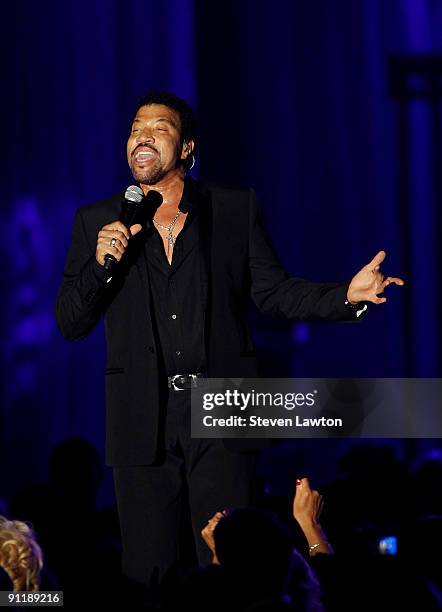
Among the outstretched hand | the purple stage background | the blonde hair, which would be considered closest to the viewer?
the blonde hair

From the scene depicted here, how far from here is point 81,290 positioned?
276cm

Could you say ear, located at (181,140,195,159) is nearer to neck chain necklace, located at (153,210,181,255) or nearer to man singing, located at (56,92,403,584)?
man singing, located at (56,92,403,584)

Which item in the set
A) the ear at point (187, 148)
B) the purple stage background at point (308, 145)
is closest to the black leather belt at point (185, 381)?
the ear at point (187, 148)

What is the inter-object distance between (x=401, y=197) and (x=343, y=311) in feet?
13.6

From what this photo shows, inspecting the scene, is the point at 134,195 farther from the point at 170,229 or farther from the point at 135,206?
the point at 170,229

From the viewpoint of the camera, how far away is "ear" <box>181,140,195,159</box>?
9.82 feet

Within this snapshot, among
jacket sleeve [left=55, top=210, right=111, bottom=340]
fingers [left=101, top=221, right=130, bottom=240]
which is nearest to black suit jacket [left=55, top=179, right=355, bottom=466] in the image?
jacket sleeve [left=55, top=210, right=111, bottom=340]

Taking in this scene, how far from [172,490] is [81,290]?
56cm

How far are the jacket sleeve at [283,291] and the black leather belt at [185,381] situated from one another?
0.29 metres

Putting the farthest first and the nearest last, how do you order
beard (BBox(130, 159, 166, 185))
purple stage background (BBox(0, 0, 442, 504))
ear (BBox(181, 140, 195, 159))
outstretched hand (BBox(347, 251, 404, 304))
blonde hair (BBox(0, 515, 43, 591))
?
1. purple stage background (BBox(0, 0, 442, 504))
2. ear (BBox(181, 140, 195, 159))
3. beard (BBox(130, 159, 166, 185))
4. outstretched hand (BBox(347, 251, 404, 304))
5. blonde hair (BBox(0, 515, 43, 591))

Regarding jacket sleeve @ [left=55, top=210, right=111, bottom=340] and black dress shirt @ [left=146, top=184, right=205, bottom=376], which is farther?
black dress shirt @ [left=146, top=184, right=205, bottom=376]

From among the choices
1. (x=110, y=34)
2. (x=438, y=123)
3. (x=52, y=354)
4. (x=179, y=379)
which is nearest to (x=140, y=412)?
(x=179, y=379)

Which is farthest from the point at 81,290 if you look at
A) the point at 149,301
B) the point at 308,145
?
the point at 308,145

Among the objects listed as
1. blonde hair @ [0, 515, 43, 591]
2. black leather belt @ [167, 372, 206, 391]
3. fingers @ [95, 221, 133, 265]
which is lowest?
blonde hair @ [0, 515, 43, 591]
